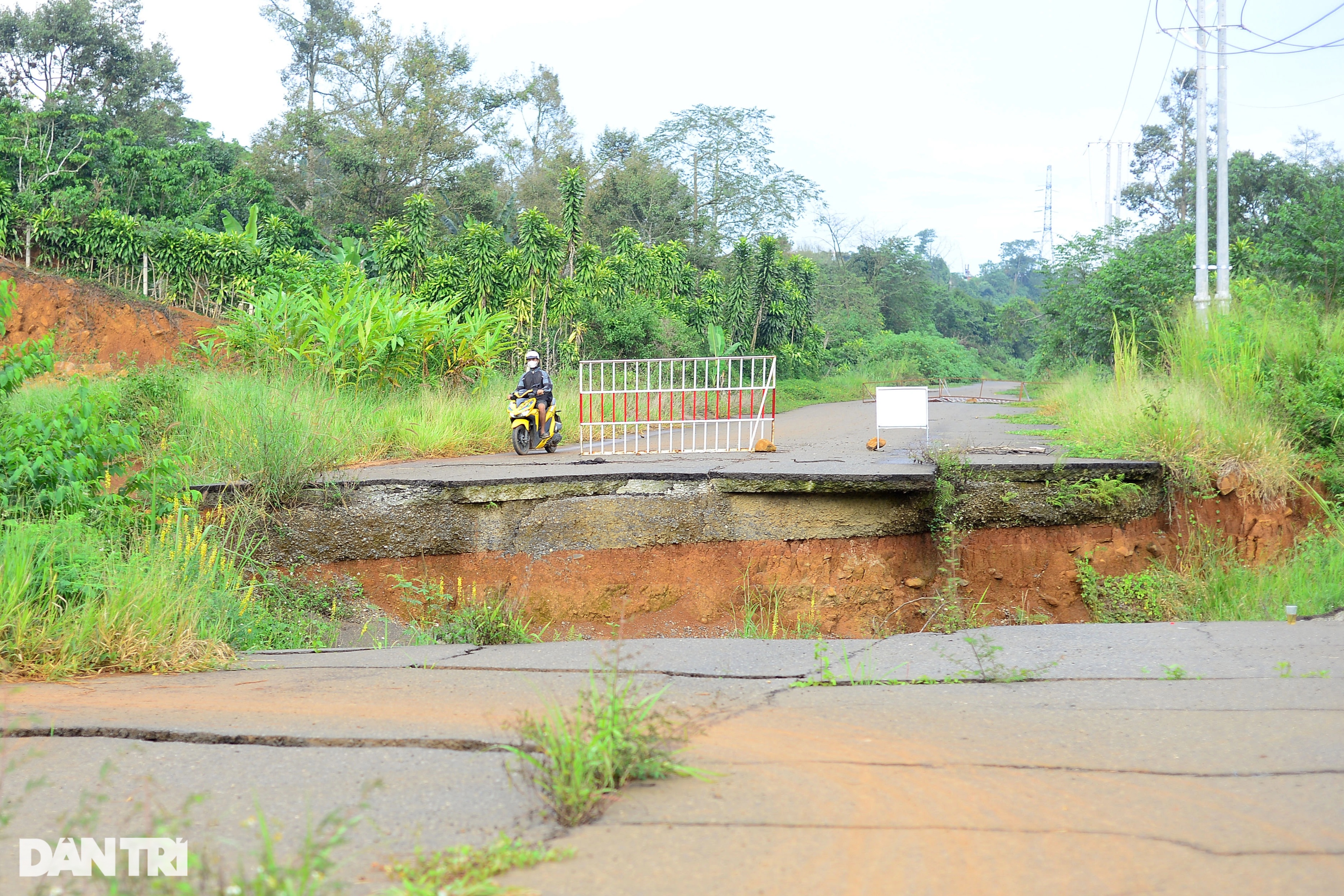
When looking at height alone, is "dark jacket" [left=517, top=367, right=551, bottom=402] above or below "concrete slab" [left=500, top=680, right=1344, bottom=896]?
above

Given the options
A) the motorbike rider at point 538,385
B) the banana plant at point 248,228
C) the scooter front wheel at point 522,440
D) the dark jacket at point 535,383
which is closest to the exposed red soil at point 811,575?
the scooter front wheel at point 522,440

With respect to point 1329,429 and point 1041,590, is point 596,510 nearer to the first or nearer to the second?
point 1041,590

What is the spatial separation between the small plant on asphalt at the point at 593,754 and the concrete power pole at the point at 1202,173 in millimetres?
14623

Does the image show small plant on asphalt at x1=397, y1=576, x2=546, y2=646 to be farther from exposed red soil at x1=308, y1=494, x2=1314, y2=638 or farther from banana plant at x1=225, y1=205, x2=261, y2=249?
banana plant at x1=225, y1=205, x2=261, y2=249

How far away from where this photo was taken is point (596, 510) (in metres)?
9.39

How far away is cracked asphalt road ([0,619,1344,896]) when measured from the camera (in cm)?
268

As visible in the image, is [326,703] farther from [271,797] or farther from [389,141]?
[389,141]

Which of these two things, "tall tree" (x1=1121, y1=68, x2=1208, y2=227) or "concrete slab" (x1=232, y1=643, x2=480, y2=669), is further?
"tall tree" (x1=1121, y1=68, x2=1208, y2=227)

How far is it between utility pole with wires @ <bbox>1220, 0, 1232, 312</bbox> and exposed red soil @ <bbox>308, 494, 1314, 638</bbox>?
8072 mm

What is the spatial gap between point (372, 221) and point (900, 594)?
30.6 metres

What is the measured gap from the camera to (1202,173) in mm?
17125

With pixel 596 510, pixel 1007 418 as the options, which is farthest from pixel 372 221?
pixel 596 510

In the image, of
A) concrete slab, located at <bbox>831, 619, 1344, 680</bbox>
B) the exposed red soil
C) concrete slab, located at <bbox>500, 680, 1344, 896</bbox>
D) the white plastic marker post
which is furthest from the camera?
the white plastic marker post

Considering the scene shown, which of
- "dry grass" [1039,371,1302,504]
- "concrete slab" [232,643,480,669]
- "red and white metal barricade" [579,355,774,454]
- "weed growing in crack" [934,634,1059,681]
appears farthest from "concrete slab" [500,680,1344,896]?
"red and white metal barricade" [579,355,774,454]
